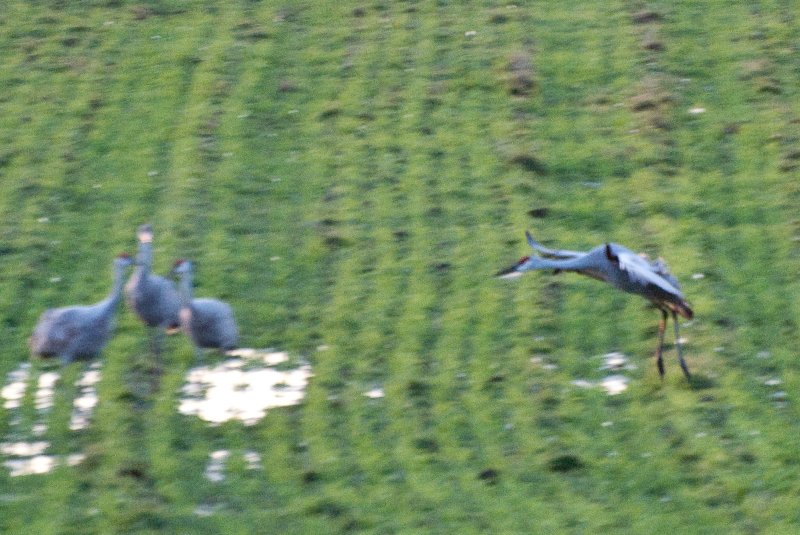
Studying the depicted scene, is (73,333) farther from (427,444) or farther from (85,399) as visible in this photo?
(427,444)

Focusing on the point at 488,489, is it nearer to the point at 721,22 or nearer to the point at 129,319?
the point at 129,319

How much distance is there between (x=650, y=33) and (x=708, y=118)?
6.29 ft

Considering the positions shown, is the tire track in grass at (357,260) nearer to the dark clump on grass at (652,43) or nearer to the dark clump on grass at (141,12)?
the dark clump on grass at (141,12)

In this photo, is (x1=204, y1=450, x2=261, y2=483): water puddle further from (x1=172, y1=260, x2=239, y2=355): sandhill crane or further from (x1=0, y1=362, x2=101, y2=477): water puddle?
(x1=172, y1=260, x2=239, y2=355): sandhill crane

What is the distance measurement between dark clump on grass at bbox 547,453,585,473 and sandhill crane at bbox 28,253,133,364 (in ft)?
9.84

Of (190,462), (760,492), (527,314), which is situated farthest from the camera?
(527,314)

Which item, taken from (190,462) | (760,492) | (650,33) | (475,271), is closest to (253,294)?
(475,271)

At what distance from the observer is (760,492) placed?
6688mm

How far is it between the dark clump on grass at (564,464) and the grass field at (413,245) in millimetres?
13

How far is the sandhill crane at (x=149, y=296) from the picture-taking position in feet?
27.2

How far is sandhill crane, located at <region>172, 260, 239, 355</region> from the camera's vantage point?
8164mm

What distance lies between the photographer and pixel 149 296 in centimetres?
829

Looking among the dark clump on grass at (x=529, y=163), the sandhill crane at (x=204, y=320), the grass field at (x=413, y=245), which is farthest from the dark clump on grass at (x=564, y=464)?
the dark clump on grass at (x=529, y=163)

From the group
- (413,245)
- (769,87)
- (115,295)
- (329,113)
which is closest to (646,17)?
(769,87)
